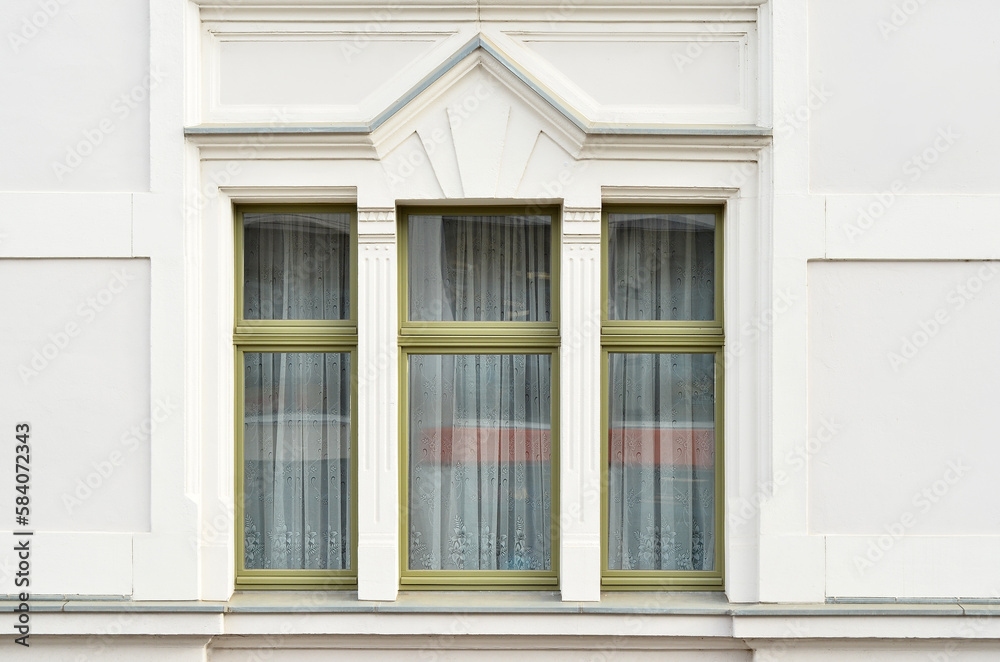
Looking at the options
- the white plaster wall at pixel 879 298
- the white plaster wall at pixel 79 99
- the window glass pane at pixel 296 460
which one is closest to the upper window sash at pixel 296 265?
the window glass pane at pixel 296 460

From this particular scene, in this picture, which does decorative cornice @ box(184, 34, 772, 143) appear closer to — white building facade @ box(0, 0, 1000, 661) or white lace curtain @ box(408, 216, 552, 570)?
white building facade @ box(0, 0, 1000, 661)

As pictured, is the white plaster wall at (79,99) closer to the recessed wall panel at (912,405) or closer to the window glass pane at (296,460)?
the window glass pane at (296,460)

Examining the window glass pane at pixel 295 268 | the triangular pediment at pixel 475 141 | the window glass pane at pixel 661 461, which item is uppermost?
the triangular pediment at pixel 475 141

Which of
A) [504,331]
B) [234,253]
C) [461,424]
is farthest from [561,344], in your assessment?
[234,253]

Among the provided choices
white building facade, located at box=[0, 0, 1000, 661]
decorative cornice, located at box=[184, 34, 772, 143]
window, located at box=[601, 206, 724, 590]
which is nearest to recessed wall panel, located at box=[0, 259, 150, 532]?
white building facade, located at box=[0, 0, 1000, 661]

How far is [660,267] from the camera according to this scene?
5.37 meters

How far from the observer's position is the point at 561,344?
5.16 m

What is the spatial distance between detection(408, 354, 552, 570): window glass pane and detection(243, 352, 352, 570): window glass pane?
1.37 feet

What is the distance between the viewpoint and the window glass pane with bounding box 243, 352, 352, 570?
534 centimetres

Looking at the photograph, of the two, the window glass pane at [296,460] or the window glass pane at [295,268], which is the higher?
the window glass pane at [295,268]

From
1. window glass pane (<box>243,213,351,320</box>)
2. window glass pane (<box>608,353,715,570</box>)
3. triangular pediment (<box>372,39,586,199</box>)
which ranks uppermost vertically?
triangular pediment (<box>372,39,586,199</box>)

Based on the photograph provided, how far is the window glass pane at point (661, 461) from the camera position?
17.5ft

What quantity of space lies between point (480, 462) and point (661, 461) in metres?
1.06

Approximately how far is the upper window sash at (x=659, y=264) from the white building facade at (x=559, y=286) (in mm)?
131
